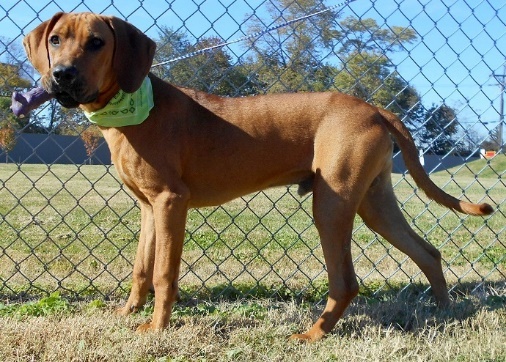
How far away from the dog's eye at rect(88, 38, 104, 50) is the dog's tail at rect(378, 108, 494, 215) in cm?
168

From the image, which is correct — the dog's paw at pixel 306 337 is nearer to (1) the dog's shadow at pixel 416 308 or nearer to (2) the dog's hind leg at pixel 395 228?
(1) the dog's shadow at pixel 416 308

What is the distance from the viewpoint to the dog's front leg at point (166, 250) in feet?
11.6

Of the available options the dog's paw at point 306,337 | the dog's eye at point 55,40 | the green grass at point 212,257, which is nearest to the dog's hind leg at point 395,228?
the green grass at point 212,257

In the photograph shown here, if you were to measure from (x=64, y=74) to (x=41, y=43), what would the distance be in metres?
0.43

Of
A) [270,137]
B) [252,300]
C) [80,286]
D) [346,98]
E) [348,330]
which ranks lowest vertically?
[80,286]

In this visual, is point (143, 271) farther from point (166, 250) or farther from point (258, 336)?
point (258, 336)

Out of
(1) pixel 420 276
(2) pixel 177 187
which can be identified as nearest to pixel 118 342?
(2) pixel 177 187

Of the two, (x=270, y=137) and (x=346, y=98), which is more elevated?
(x=346, y=98)

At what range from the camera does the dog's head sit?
10.9 ft

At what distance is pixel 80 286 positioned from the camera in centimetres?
458

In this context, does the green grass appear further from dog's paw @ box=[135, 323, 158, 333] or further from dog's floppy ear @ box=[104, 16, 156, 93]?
dog's floppy ear @ box=[104, 16, 156, 93]

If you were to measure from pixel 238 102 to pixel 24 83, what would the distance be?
1.42 m

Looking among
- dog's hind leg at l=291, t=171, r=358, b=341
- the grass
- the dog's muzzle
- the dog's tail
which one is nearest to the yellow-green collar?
the dog's muzzle

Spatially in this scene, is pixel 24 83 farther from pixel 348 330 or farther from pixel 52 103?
pixel 348 330
